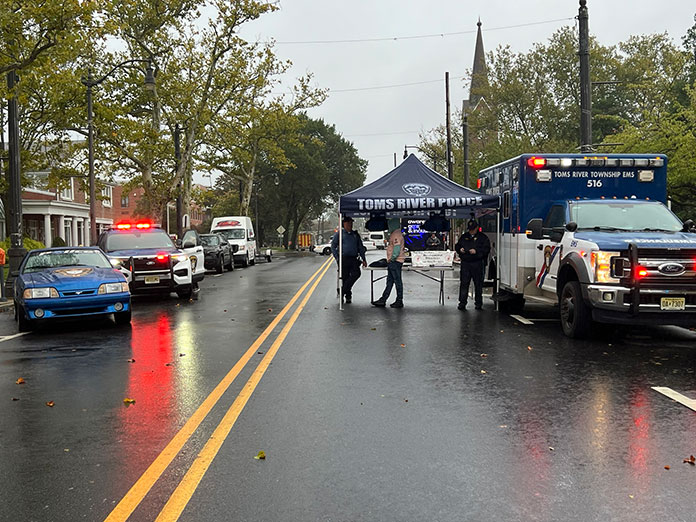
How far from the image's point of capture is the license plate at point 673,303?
9328 millimetres

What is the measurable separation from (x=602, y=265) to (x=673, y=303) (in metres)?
1.01

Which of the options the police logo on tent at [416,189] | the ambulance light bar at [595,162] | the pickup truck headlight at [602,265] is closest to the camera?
the pickup truck headlight at [602,265]

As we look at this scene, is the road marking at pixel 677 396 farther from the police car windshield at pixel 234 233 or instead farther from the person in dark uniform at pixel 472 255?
the police car windshield at pixel 234 233

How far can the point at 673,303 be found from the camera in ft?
30.7

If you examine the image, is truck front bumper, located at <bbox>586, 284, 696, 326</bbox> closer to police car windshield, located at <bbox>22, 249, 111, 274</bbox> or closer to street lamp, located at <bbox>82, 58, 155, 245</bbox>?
police car windshield, located at <bbox>22, 249, 111, 274</bbox>

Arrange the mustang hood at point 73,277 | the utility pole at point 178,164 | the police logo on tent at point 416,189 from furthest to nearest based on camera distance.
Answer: the utility pole at point 178,164 → the police logo on tent at point 416,189 → the mustang hood at point 73,277

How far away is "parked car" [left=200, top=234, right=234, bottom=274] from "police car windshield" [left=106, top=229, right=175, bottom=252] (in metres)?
10.8

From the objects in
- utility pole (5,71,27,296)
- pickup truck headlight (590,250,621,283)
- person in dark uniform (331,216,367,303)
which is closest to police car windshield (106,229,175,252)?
utility pole (5,71,27,296)

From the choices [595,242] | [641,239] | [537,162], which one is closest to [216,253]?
[537,162]

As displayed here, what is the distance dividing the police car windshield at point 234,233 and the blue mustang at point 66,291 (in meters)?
22.5

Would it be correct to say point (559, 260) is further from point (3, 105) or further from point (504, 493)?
point (3, 105)

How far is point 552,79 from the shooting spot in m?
54.6

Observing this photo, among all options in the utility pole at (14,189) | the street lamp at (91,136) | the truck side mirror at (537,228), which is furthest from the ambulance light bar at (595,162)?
the street lamp at (91,136)

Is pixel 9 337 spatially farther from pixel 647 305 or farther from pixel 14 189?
pixel 647 305
